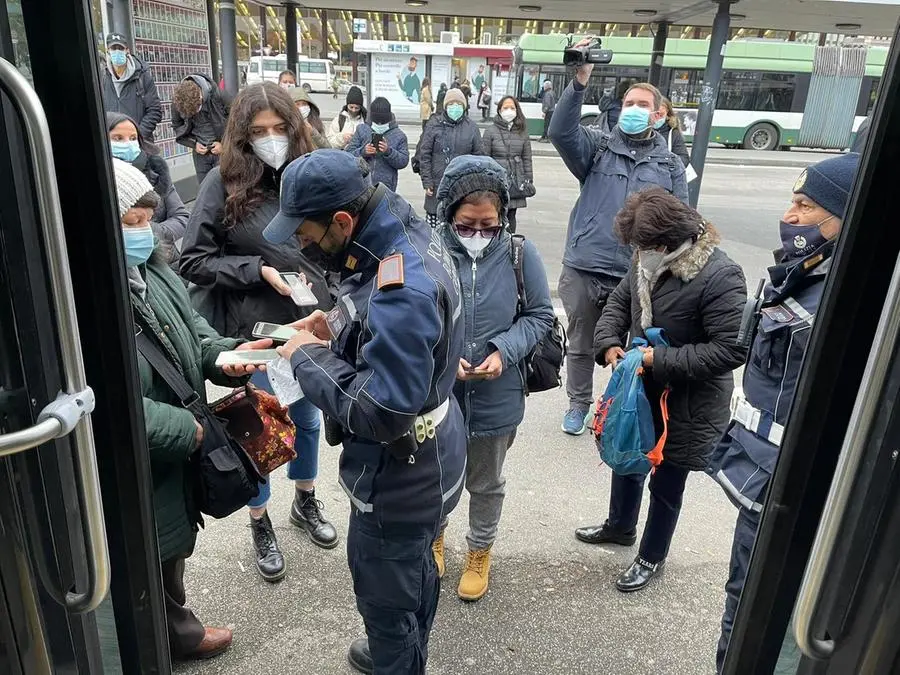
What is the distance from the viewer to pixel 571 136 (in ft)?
12.4

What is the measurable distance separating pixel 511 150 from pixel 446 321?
570 cm

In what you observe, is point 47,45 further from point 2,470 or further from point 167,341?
point 167,341

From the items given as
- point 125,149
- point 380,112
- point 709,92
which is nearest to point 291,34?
Result: point 380,112

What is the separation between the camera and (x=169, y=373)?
6.40ft

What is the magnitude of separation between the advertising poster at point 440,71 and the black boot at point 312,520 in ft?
72.8

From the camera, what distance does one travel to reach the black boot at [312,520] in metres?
3.02

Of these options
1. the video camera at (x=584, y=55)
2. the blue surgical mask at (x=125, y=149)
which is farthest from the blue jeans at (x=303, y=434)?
the video camera at (x=584, y=55)

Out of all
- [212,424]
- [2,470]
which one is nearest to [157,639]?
[2,470]

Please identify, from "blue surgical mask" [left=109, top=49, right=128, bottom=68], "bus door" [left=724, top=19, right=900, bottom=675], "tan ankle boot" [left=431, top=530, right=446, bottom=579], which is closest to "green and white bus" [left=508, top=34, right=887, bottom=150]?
"blue surgical mask" [left=109, top=49, right=128, bottom=68]

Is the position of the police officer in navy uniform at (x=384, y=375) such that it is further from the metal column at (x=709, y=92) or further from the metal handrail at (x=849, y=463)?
the metal column at (x=709, y=92)

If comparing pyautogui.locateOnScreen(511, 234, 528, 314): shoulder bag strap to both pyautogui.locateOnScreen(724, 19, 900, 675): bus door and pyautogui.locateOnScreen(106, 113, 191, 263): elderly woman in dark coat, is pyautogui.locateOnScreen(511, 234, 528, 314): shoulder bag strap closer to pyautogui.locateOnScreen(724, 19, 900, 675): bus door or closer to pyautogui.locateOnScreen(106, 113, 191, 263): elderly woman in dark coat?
pyautogui.locateOnScreen(724, 19, 900, 675): bus door

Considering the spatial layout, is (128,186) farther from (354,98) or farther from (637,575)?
(354,98)

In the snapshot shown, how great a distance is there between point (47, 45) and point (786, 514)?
1.44 meters

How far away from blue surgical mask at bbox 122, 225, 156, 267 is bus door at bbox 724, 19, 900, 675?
1692mm
